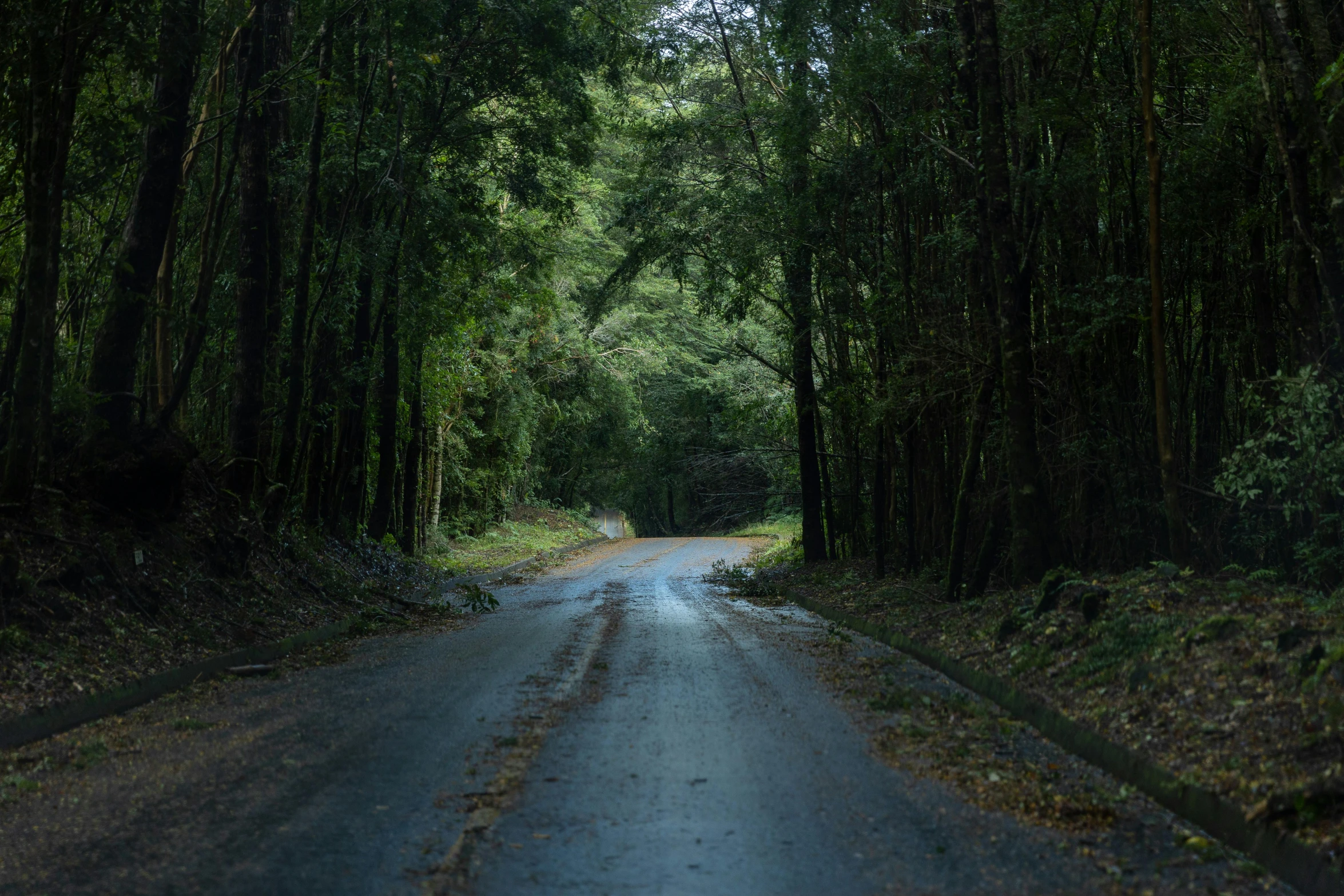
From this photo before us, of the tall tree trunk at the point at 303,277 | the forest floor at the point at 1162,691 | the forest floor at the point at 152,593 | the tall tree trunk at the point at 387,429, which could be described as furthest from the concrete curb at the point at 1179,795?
the tall tree trunk at the point at 387,429

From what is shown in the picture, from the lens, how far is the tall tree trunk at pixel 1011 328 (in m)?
12.4

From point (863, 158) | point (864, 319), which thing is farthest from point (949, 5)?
point (864, 319)

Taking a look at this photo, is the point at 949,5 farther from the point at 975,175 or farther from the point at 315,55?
the point at 315,55

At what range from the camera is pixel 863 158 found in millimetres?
16812

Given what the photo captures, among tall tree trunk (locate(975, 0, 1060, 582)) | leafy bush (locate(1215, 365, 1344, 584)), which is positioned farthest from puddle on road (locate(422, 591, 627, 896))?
leafy bush (locate(1215, 365, 1344, 584))

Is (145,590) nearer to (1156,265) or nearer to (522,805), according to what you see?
(522,805)

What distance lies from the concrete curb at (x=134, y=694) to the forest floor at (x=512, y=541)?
37.7ft

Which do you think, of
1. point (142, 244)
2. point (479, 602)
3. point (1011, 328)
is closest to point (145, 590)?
point (142, 244)

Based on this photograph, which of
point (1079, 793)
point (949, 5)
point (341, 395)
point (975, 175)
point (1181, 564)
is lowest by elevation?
point (1079, 793)

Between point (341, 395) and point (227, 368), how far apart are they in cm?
198

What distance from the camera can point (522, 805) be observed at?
5641mm

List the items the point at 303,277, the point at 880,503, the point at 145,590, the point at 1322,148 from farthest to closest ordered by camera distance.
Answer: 1. the point at 880,503
2. the point at 303,277
3. the point at 145,590
4. the point at 1322,148

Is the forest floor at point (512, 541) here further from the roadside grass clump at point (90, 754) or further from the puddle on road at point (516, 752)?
the roadside grass clump at point (90, 754)

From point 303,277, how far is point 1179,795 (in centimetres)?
1422
